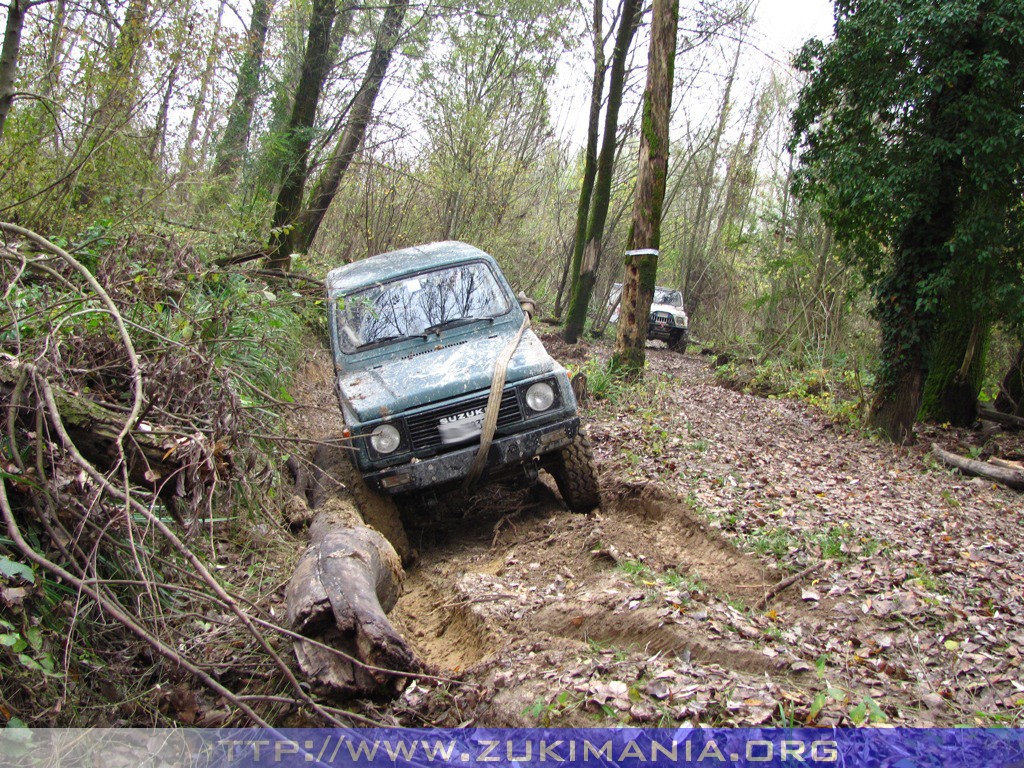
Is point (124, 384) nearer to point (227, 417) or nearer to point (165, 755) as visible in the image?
point (227, 417)

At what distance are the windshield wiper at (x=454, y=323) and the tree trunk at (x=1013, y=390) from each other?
27.2 feet

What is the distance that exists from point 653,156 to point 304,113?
16.1ft

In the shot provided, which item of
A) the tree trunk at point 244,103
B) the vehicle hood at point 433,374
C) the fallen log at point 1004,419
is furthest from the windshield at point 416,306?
the fallen log at point 1004,419

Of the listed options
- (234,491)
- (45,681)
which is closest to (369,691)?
(45,681)

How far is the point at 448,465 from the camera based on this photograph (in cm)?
500

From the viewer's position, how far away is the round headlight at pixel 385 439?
500 cm

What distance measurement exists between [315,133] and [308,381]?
149 inches

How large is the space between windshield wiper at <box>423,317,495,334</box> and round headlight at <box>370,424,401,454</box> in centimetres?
111

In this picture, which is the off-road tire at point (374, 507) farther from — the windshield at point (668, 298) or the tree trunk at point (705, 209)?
the tree trunk at point (705, 209)

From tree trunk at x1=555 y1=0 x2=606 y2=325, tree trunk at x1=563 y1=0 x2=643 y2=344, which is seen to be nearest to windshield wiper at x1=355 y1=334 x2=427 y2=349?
tree trunk at x1=563 y1=0 x2=643 y2=344

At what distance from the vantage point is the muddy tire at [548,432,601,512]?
546 cm

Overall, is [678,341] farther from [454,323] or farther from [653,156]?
[454,323]

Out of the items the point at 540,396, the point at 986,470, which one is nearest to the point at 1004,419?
the point at 986,470

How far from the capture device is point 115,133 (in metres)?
6.39
